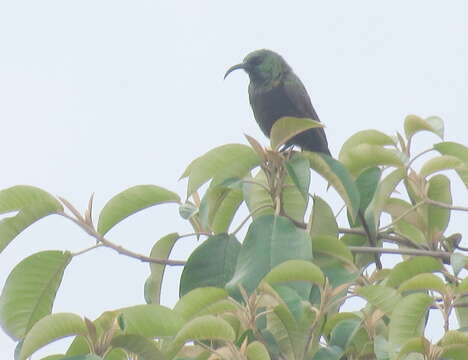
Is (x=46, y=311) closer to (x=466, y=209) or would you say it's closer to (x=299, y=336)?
(x=299, y=336)

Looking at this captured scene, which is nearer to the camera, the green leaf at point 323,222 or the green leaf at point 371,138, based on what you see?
the green leaf at point 323,222

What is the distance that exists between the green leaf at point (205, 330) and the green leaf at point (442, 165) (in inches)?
55.4

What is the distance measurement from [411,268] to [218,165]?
752 mm

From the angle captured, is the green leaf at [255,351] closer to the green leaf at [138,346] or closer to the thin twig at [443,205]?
the green leaf at [138,346]

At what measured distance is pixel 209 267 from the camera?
12.1ft

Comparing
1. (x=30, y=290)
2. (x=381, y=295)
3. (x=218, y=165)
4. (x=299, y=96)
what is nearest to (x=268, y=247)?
(x=218, y=165)

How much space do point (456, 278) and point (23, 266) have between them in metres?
1.49

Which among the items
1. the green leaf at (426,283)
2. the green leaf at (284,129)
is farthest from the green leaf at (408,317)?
the green leaf at (284,129)

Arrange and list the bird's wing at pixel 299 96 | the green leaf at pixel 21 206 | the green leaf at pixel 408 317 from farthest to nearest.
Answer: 1. the bird's wing at pixel 299 96
2. the green leaf at pixel 21 206
3. the green leaf at pixel 408 317

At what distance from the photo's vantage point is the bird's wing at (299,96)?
Result: 673 centimetres

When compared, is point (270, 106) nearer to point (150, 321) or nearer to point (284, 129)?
point (284, 129)

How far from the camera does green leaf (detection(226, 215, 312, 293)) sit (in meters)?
3.47

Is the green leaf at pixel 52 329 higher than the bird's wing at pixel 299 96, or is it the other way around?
the green leaf at pixel 52 329

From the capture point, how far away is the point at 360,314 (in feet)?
11.3
